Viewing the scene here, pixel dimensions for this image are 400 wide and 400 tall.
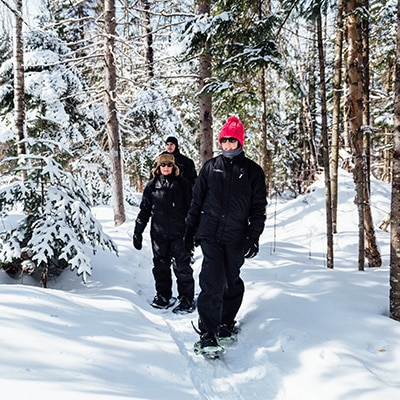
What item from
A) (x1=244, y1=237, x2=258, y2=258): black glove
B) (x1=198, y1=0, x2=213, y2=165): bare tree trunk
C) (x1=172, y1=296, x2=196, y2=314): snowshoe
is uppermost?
(x1=198, y1=0, x2=213, y2=165): bare tree trunk

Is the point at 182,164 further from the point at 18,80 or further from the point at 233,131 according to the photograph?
the point at 18,80

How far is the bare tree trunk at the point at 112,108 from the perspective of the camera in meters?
8.85

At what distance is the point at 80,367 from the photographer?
7.41 feet

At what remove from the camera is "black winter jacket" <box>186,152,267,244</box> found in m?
3.39

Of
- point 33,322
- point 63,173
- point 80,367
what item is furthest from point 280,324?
point 63,173

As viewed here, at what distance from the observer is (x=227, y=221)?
338 cm

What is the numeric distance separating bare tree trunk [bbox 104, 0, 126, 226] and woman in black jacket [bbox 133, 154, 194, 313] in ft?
15.7

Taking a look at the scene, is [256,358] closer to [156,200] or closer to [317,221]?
[156,200]

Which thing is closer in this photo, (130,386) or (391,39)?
(130,386)

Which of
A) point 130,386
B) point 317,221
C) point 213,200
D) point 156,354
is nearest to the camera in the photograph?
point 130,386

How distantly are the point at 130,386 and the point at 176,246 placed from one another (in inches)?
102

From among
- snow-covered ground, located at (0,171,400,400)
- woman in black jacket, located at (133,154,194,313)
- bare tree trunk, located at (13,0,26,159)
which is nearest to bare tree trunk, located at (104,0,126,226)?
bare tree trunk, located at (13,0,26,159)

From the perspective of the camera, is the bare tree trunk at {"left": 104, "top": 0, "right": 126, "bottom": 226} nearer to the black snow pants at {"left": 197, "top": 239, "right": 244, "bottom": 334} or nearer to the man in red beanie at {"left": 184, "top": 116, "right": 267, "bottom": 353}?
the man in red beanie at {"left": 184, "top": 116, "right": 267, "bottom": 353}

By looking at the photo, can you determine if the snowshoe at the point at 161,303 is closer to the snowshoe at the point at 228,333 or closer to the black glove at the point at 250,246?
the snowshoe at the point at 228,333
